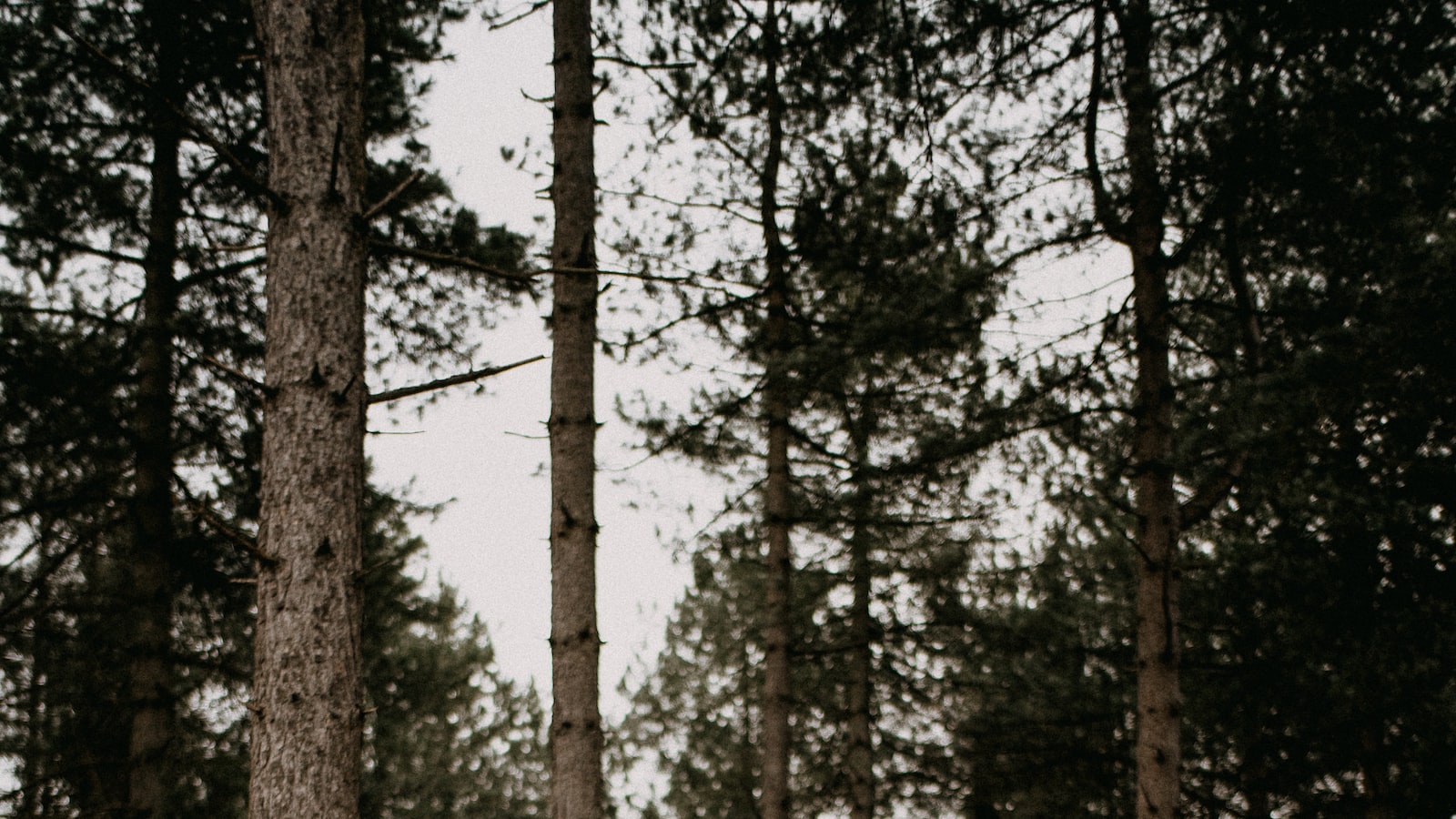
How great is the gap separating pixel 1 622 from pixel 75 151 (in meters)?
3.72

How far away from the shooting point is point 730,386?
34.0ft

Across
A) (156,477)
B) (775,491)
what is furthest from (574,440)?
(775,491)

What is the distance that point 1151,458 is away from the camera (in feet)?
23.6

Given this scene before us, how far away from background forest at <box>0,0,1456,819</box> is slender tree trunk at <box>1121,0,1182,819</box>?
0.10 feet

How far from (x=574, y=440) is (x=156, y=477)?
446 cm

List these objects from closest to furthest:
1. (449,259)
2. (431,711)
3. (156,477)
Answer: (449,259)
(156,477)
(431,711)

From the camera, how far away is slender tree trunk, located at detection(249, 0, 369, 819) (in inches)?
129

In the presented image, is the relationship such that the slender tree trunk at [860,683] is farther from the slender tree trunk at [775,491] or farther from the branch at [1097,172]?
the branch at [1097,172]

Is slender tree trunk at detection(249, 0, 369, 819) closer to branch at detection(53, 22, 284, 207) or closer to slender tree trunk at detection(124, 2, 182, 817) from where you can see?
branch at detection(53, 22, 284, 207)

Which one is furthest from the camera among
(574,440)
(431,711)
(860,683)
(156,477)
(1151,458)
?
(431,711)

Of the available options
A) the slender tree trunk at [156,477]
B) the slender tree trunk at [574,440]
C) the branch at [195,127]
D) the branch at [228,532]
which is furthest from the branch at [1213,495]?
the slender tree trunk at [156,477]

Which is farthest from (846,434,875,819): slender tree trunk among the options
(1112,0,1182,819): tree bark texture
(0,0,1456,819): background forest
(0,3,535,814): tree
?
(0,3,535,814): tree

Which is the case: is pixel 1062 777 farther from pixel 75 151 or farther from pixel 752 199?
pixel 75 151

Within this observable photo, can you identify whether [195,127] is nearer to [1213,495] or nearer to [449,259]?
[449,259]
